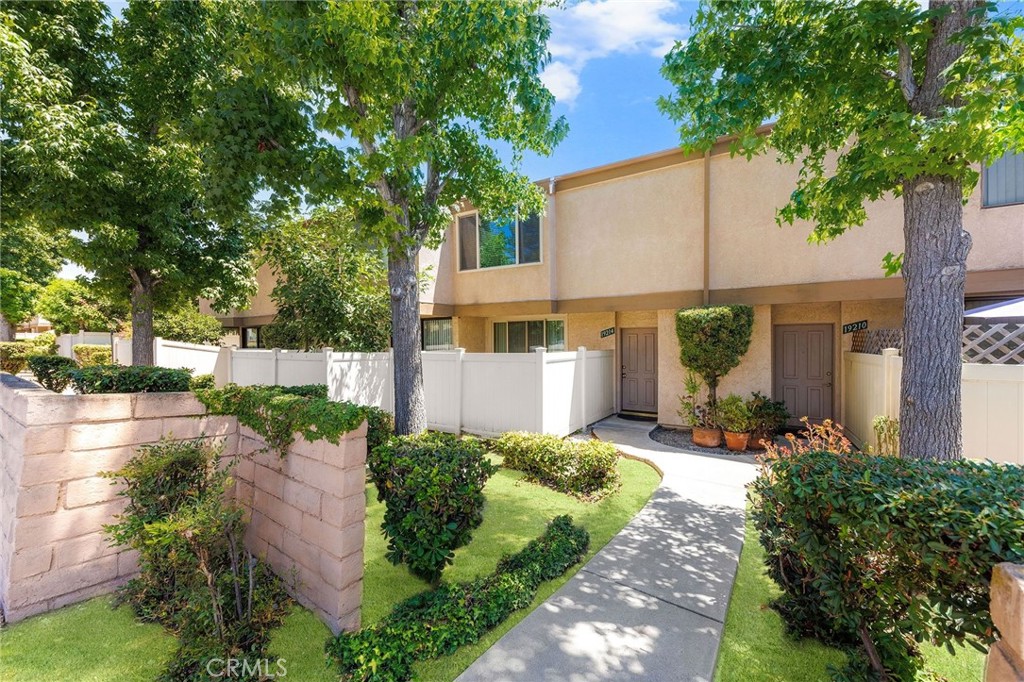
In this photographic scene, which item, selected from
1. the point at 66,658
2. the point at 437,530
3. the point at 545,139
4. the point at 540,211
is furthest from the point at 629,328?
the point at 66,658

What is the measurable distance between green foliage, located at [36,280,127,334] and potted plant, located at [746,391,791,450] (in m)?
21.1

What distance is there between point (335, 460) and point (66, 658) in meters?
2.08

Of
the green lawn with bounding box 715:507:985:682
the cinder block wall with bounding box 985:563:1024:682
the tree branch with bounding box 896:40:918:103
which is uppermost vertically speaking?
the tree branch with bounding box 896:40:918:103

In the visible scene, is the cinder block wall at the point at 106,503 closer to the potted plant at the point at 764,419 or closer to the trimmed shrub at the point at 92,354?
the potted plant at the point at 764,419

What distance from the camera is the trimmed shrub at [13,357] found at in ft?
46.8

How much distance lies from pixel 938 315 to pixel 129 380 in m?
7.31

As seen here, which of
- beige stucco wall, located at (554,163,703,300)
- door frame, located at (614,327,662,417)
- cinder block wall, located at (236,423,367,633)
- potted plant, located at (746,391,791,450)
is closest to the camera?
cinder block wall, located at (236,423,367,633)

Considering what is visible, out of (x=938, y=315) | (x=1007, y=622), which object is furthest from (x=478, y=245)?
(x=1007, y=622)

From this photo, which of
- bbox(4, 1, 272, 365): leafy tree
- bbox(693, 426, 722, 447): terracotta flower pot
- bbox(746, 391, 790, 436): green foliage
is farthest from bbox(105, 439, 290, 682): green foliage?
bbox(746, 391, 790, 436): green foliage

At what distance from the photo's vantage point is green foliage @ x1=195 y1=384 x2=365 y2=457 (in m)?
2.84

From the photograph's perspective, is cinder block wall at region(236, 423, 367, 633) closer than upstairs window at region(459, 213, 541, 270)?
Yes

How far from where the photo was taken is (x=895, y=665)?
2.26m

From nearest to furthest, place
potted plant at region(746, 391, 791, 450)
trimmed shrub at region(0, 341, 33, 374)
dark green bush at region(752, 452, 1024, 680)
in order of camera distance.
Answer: dark green bush at region(752, 452, 1024, 680)
potted plant at region(746, 391, 791, 450)
trimmed shrub at region(0, 341, 33, 374)

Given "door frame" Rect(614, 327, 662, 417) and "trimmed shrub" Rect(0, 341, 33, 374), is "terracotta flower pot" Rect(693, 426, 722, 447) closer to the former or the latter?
"door frame" Rect(614, 327, 662, 417)
